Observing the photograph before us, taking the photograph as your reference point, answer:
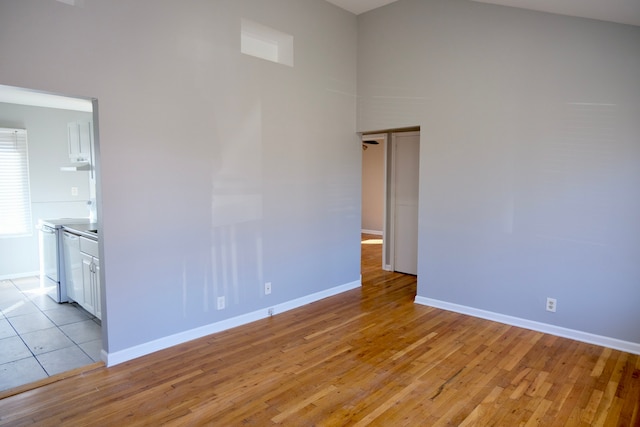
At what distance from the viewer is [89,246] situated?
12.0 feet

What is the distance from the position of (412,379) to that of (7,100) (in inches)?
258

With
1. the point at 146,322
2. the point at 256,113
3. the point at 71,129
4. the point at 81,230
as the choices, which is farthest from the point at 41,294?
the point at 256,113

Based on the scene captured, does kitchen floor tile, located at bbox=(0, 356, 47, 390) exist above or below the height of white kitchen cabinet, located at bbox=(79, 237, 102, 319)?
below

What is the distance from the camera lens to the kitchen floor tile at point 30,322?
143 inches

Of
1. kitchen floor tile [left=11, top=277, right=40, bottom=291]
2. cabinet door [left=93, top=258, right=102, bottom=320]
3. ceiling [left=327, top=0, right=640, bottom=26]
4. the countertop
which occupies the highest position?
ceiling [left=327, top=0, right=640, bottom=26]

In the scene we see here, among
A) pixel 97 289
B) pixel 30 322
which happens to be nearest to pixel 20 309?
pixel 30 322

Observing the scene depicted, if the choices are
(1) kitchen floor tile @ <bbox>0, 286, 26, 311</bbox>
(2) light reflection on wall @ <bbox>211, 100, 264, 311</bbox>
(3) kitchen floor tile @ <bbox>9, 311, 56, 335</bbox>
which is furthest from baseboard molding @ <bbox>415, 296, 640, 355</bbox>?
(1) kitchen floor tile @ <bbox>0, 286, 26, 311</bbox>

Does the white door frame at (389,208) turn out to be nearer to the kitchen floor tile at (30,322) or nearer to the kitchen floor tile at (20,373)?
the kitchen floor tile at (30,322)

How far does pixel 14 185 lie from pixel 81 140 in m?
2.22

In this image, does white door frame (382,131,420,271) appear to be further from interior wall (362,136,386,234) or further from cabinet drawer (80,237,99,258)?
cabinet drawer (80,237,99,258)

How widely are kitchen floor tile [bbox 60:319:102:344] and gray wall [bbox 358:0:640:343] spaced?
3.44 m

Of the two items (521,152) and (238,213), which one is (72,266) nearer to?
(238,213)

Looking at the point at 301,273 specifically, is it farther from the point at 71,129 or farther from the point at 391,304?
the point at 71,129

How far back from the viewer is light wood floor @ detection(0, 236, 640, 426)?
7.58 ft
